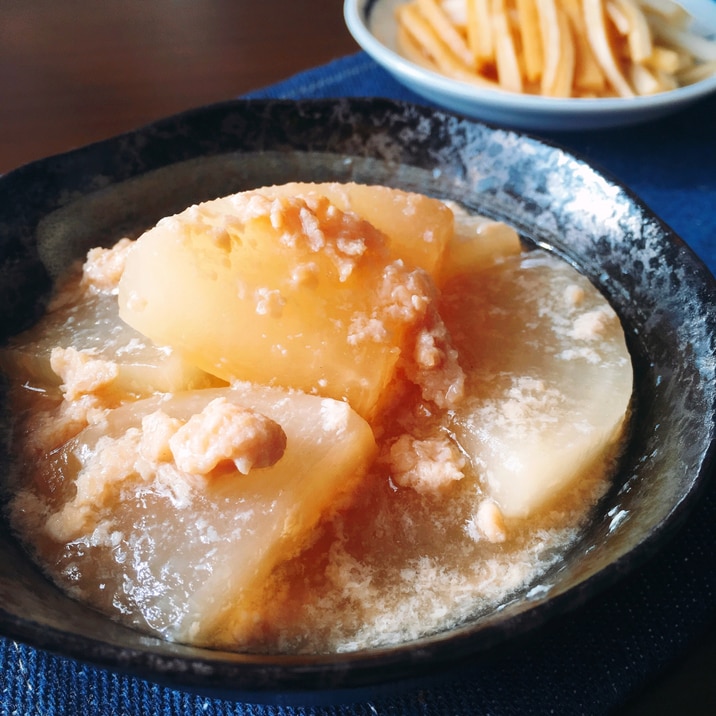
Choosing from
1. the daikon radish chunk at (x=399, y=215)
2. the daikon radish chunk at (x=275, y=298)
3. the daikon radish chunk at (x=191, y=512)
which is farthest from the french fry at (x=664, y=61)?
the daikon radish chunk at (x=191, y=512)

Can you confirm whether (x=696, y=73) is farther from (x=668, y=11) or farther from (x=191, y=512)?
(x=191, y=512)

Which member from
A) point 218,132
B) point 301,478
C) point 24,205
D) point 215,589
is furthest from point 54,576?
point 218,132

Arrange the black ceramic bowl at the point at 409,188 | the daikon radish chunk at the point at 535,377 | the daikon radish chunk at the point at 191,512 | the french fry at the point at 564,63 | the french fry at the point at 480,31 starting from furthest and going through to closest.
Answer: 1. the french fry at the point at 480,31
2. the french fry at the point at 564,63
3. the daikon radish chunk at the point at 535,377
4. the daikon radish chunk at the point at 191,512
5. the black ceramic bowl at the point at 409,188

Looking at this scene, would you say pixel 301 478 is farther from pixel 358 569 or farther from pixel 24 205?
pixel 24 205

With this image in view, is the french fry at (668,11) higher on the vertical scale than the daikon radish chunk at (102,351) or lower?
lower

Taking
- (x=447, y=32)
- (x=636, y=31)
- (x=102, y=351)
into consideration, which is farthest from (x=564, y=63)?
(x=102, y=351)

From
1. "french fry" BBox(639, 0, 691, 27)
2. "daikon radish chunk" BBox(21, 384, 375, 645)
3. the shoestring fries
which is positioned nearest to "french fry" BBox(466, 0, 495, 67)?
the shoestring fries

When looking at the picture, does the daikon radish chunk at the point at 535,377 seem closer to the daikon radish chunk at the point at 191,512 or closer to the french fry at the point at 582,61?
the daikon radish chunk at the point at 191,512
